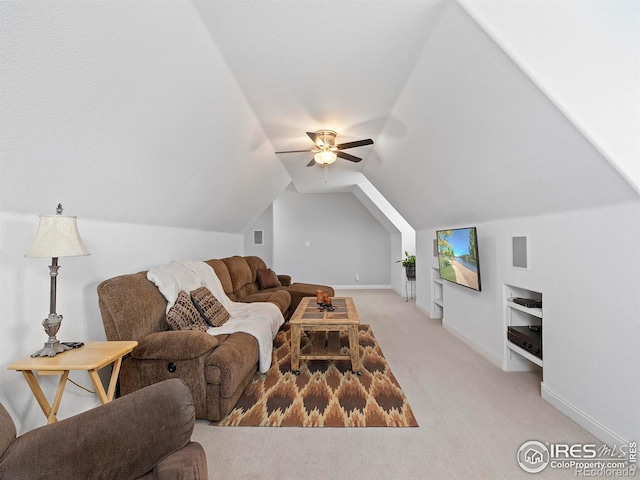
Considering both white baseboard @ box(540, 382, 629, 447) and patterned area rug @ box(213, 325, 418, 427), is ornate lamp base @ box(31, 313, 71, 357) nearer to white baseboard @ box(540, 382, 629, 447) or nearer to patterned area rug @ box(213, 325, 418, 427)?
patterned area rug @ box(213, 325, 418, 427)

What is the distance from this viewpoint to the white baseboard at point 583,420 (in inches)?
75.9

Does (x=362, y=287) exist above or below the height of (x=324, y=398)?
above

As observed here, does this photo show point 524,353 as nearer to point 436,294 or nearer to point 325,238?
point 436,294

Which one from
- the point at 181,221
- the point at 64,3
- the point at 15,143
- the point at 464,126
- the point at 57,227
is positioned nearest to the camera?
the point at 64,3

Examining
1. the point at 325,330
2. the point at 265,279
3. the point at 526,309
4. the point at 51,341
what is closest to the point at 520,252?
the point at 526,309

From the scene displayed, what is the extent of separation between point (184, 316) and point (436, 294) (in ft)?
12.8

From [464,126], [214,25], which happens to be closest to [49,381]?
[214,25]

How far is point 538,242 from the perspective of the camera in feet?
8.68

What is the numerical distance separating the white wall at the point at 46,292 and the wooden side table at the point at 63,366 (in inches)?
9.2

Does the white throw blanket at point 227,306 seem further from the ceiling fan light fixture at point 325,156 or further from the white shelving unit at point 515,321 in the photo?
the white shelving unit at point 515,321

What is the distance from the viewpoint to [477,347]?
367cm

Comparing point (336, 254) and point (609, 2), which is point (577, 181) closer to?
point (609, 2)

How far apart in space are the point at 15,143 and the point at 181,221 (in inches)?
96.8

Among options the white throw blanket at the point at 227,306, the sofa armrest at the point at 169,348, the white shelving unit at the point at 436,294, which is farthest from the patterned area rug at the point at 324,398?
the white shelving unit at the point at 436,294
